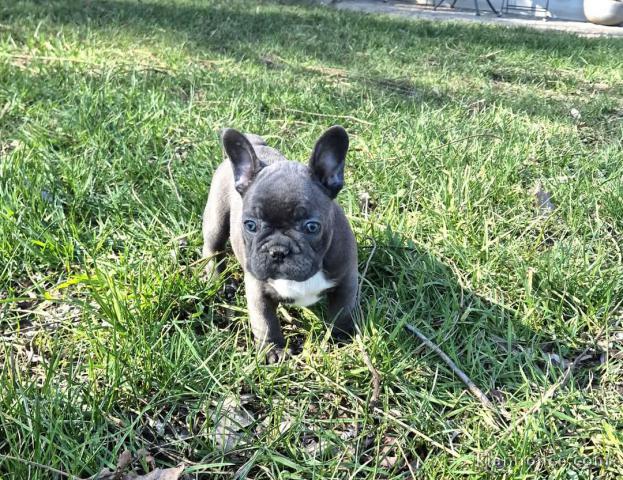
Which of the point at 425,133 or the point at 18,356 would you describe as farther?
the point at 425,133

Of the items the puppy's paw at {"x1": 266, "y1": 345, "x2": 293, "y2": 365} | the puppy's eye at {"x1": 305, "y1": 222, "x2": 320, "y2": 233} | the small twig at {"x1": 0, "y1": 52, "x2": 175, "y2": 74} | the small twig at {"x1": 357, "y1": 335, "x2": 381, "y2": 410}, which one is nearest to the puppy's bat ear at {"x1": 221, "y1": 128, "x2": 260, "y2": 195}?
the puppy's eye at {"x1": 305, "y1": 222, "x2": 320, "y2": 233}

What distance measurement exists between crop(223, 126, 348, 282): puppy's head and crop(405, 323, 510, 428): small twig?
722 mm

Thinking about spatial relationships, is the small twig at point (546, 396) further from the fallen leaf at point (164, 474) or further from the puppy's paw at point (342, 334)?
the fallen leaf at point (164, 474)

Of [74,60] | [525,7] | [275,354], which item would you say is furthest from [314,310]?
[525,7]

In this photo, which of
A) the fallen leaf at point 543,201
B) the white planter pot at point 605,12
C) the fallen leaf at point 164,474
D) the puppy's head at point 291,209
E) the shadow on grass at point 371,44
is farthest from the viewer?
the white planter pot at point 605,12

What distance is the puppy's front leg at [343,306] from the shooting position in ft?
10.2

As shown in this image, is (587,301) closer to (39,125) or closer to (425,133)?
(425,133)

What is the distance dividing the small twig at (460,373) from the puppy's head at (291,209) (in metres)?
0.72

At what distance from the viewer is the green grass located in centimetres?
257

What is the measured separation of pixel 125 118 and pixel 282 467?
11.6 feet

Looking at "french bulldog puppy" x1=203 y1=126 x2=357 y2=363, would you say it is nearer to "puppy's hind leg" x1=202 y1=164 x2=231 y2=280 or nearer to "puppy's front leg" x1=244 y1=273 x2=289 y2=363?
"puppy's front leg" x1=244 y1=273 x2=289 y2=363

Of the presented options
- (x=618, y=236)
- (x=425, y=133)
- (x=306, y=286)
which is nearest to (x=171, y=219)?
(x=306, y=286)

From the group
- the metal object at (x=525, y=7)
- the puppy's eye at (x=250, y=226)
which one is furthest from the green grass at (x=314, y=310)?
the metal object at (x=525, y=7)

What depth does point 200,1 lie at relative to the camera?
11500 mm
